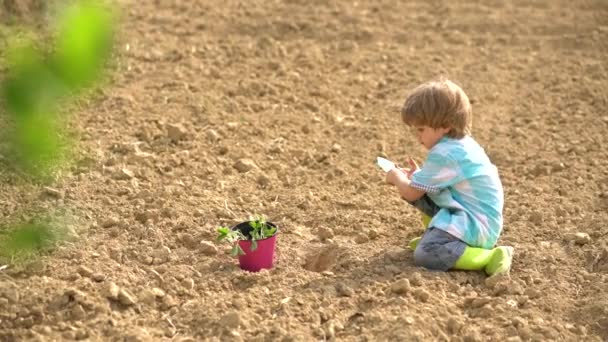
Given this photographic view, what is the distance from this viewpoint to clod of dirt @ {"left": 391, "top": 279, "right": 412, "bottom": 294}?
3.23m

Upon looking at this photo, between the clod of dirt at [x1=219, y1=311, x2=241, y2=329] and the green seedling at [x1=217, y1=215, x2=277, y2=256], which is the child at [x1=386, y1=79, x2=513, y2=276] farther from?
the clod of dirt at [x1=219, y1=311, x2=241, y2=329]

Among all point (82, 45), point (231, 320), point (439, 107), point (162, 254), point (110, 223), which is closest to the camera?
point (82, 45)

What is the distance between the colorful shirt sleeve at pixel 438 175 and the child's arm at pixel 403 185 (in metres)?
0.02

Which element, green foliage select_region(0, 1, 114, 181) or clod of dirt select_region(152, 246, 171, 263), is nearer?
green foliage select_region(0, 1, 114, 181)

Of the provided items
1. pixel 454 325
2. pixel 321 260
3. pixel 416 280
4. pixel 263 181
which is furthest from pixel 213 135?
pixel 454 325

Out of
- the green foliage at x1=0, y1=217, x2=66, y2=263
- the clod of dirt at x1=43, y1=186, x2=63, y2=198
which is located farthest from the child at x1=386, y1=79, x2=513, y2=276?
the green foliage at x1=0, y1=217, x2=66, y2=263

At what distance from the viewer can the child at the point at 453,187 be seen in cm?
340

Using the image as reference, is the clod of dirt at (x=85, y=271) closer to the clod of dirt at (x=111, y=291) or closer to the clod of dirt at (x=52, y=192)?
the clod of dirt at (x=111, y=291)

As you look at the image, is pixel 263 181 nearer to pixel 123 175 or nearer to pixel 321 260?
pixel 123 175

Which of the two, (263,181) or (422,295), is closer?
(422,295)

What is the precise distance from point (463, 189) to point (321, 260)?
2.26 ft

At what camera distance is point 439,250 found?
11.2 feet

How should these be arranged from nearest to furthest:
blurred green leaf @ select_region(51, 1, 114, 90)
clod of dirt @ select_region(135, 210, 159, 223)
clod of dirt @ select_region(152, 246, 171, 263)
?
blurred green leaf @ select_region(51, 1, 114, 90), clod of dirt @ select_region(152, 246, 171, 263), clod of dirt @ select_region(135, 210, 159, 223)

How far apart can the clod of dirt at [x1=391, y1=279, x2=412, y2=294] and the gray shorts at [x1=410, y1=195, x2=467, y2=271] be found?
22 centimetres
